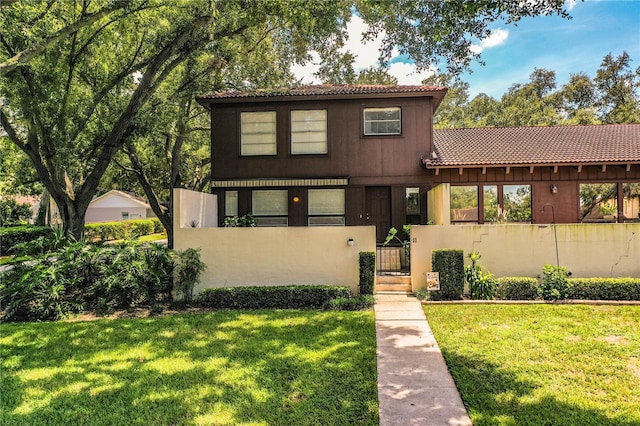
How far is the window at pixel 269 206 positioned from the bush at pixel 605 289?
9.31 m

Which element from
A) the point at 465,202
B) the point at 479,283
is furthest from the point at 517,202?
the point at 479,283

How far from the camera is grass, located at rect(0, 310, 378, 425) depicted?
14.4 feet

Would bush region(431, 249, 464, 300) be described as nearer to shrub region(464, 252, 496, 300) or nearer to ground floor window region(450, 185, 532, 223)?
shrub region(464, 252, 496, 300)

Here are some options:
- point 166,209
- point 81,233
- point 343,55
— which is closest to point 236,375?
point 81,233

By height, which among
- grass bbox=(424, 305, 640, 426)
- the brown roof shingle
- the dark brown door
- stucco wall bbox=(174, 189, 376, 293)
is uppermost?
the brown roof shingle

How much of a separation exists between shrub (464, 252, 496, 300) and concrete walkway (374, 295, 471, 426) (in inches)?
81.1

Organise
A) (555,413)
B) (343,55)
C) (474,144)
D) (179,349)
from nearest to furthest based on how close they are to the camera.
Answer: (555,413), (179,349), (474,144), (343,55)

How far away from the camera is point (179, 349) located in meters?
6.52

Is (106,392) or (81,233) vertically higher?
(81,233)

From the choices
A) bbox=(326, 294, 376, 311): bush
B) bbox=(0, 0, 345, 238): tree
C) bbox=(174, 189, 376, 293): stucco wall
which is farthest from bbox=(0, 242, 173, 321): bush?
bbox=(326, 294, 376, 311): bush

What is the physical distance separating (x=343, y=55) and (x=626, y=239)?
1247 cm

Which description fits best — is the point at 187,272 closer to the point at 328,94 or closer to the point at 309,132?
the point at 309,132

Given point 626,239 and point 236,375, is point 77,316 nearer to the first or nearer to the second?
point 236,375

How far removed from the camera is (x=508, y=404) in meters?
4.44
